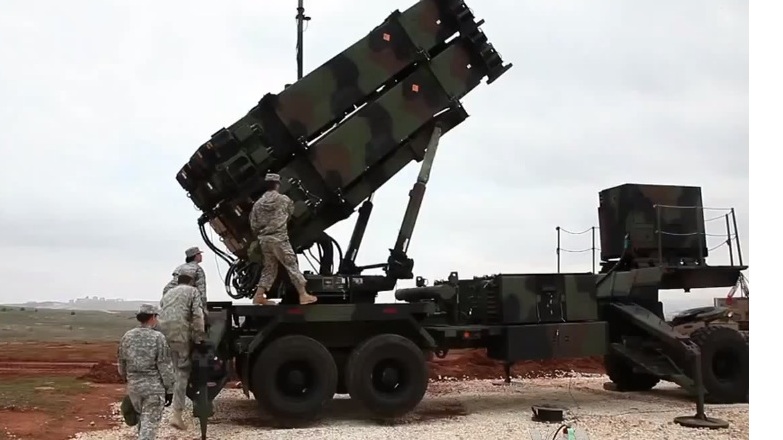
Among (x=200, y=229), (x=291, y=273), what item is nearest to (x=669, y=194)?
(x=291, y=273)

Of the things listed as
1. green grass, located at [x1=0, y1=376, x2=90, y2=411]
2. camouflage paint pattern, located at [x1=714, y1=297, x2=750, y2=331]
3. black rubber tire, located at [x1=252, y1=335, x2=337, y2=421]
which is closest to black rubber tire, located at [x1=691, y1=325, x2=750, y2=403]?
camouflage paint pattern, located at [x1=714, y1=297, x2=750, y2=331]

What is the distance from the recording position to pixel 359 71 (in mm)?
8789

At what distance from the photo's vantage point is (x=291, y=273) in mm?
8000

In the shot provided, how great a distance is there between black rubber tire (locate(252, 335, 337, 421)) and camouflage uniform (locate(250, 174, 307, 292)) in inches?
25.7

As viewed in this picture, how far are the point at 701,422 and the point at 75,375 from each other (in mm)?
9660

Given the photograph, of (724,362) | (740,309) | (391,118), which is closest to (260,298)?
→ (391,118)

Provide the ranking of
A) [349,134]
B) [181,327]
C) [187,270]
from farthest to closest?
[349,134] < [187,270] < [181,327]

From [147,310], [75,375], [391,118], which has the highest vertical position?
[391,118]

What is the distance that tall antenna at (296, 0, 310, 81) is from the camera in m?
9.98

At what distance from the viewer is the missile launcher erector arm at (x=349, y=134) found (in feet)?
27.6

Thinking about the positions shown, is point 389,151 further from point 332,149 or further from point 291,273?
point 291,273

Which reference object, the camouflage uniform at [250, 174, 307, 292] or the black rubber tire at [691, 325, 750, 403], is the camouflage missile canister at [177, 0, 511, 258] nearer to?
the camouflage uniform at [250, 174, 307, 292]

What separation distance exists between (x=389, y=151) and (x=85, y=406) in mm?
4807

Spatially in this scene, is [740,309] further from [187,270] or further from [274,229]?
[187,270]
